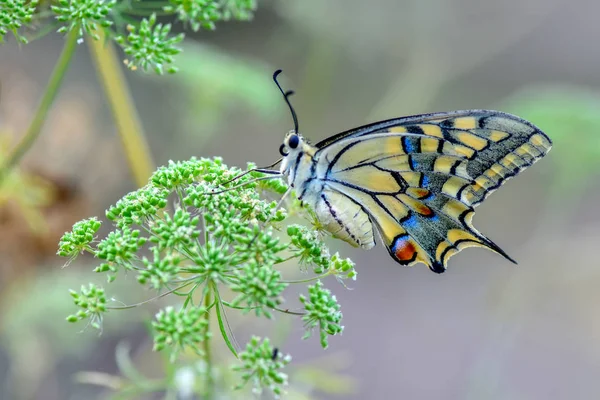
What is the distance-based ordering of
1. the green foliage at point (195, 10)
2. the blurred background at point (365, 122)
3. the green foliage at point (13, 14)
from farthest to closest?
the blurred background at point (365, 122), the green foliage at point (195, 10), the green foliage at point (13, 14)

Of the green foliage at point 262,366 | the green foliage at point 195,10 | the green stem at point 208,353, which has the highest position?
the green foliage at point 195,10

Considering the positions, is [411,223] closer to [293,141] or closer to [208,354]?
[293,141]

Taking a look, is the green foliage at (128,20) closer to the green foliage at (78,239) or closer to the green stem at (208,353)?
the green foliage at (78,239)

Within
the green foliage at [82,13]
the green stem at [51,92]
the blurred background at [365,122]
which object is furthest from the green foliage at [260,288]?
the blurred background at [365,122]

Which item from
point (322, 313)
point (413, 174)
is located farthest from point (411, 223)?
point (322, 313)

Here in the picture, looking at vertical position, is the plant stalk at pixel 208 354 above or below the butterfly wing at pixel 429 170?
below

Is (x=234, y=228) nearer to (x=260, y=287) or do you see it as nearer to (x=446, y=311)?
(x=260, y=287)

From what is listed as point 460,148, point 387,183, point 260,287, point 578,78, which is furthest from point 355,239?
point 578,78

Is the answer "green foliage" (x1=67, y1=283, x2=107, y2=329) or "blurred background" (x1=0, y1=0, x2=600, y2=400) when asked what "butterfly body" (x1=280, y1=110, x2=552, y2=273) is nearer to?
"green foliage" (x1=67, y1=283, x2=107, y2=329)
